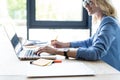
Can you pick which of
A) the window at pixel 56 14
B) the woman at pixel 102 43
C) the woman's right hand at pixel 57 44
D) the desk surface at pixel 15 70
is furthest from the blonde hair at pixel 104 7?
the window at pixel 56 14

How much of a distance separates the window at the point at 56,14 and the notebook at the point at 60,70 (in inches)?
76.0

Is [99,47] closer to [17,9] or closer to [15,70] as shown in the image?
[15,70]

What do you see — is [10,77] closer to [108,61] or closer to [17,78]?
[17,78]

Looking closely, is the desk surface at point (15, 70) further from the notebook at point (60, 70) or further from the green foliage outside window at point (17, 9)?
the green foliage outside window at point (17, 9)

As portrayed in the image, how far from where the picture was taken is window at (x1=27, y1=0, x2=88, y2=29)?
136 inches

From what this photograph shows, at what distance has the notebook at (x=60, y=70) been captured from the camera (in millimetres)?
1334

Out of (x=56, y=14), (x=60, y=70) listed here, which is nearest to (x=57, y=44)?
(x=60, y=70)

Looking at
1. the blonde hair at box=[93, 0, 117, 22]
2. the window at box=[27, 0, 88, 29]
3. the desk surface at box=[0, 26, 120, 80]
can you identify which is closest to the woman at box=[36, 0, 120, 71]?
the blonde hair at box=[93, 0, 117, 22]

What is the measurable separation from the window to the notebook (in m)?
1.93

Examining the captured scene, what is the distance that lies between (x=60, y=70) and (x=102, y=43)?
460 millimetres

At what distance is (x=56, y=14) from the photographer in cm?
352

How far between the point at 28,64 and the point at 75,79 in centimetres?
41

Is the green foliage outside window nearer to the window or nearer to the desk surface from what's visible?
the window

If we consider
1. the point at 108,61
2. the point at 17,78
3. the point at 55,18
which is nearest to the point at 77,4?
the point at 55,18
